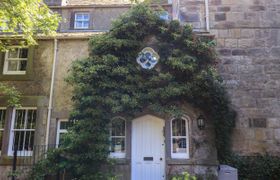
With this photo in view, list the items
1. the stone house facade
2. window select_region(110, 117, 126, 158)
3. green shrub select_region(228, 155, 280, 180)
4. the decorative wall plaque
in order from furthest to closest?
the decorative wall plaque → window select_region(110, 117, 126, 158) → the stone house facade → green shrub select_region(228, 155, 280, 180)

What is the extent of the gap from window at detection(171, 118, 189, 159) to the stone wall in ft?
6.48

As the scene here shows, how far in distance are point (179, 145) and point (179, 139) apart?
21cm

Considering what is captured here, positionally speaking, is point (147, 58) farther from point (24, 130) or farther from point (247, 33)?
point (24, 130)

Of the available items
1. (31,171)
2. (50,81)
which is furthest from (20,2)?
(31,171)

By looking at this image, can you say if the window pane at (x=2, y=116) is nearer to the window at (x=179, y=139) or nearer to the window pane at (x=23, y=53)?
the window pane at (x=23, y=53)

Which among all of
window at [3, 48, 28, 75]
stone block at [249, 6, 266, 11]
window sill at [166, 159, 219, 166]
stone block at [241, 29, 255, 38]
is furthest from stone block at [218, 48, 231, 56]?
window at [3, 48, 28, 75]

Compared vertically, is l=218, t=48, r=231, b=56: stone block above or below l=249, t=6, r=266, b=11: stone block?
below

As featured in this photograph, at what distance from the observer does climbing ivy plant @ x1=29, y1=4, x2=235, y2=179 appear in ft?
30.3

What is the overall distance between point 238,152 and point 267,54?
409 centimetres

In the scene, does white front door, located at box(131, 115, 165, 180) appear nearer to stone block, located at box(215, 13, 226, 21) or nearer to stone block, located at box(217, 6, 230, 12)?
stone block, located at box(215, 13, 226, 21)

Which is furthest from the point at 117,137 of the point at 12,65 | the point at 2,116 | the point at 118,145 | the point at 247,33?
the point at 247,33

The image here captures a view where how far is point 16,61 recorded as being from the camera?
11508 millimetres

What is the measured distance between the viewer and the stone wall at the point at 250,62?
409 inches

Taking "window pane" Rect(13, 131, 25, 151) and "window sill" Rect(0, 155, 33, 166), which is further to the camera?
"window pane" Rect(13, 131, 25, 151)
